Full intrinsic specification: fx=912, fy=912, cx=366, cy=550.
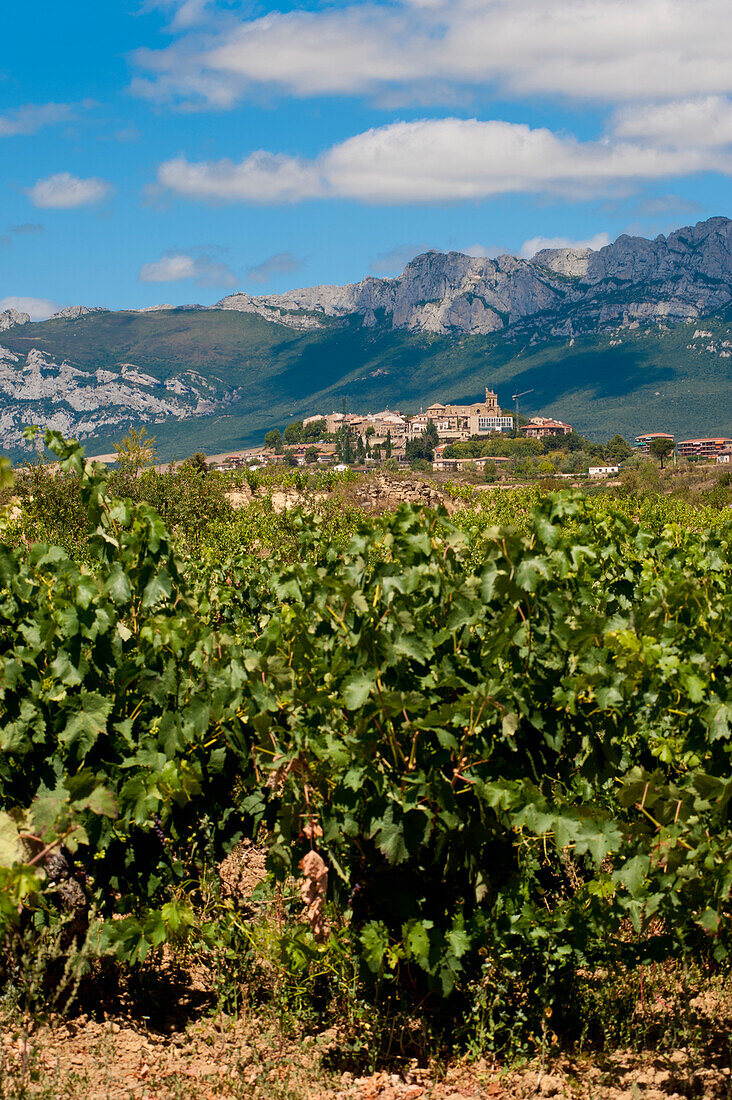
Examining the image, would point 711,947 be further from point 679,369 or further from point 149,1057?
point 679,369

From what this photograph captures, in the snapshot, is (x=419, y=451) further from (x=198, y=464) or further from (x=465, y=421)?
(x=198, y=464)

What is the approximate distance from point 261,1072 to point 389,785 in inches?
37.0

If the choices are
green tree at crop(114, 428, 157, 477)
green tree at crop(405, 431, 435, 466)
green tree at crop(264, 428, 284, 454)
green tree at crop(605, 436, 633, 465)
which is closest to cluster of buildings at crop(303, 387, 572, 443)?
green tree at crop(264, 428, 284, 454)

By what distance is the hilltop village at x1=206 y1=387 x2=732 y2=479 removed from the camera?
290 ft

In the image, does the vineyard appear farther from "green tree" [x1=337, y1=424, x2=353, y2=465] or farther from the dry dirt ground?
"green tree" [x1=337, y1=424, x2=353, y2=465]

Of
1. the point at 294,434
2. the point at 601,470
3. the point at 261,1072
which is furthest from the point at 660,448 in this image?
the point at 261,1072

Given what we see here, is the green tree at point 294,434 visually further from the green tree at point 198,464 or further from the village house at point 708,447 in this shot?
the green tree at point 198,464

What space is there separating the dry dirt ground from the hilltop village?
213ft

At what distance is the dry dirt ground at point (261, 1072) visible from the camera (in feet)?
8.83

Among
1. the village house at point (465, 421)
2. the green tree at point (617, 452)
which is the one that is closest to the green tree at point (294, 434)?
the village house at point (465, 421)

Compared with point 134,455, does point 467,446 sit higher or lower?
higher

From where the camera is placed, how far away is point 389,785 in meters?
2.88

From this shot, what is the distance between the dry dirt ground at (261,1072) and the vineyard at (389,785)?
0.10m

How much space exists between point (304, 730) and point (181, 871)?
76cm
